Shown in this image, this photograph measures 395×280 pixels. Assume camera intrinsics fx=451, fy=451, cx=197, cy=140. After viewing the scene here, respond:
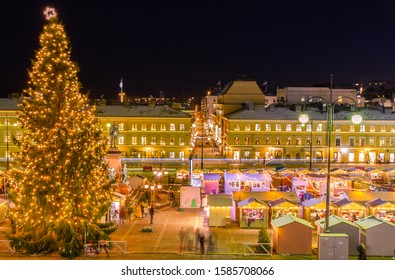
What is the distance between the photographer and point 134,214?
95.0 feet

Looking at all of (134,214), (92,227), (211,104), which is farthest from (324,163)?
(211,104)

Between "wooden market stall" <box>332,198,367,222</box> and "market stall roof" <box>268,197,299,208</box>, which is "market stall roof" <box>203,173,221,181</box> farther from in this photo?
"wooden market stall" <box>332,198,367,222</box>

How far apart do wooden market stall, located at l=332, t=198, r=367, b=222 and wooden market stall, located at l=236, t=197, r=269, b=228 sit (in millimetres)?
4611

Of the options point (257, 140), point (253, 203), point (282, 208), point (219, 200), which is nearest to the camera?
point (253, 203)

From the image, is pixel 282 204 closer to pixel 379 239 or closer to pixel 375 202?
pixel 375 202

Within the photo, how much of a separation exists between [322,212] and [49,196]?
17.3 m

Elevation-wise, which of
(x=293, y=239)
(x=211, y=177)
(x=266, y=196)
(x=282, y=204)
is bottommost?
(x=293, y=239)

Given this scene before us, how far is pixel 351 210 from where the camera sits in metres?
27.9

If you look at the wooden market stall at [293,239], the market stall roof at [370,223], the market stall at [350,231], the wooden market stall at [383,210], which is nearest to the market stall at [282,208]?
the wooden market stall at [383,210]

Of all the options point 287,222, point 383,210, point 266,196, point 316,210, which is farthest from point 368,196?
point 287,222

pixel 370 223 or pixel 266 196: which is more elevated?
pixel 266 196

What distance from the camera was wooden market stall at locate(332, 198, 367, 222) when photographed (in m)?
27.8

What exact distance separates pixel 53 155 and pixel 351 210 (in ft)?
61.2
